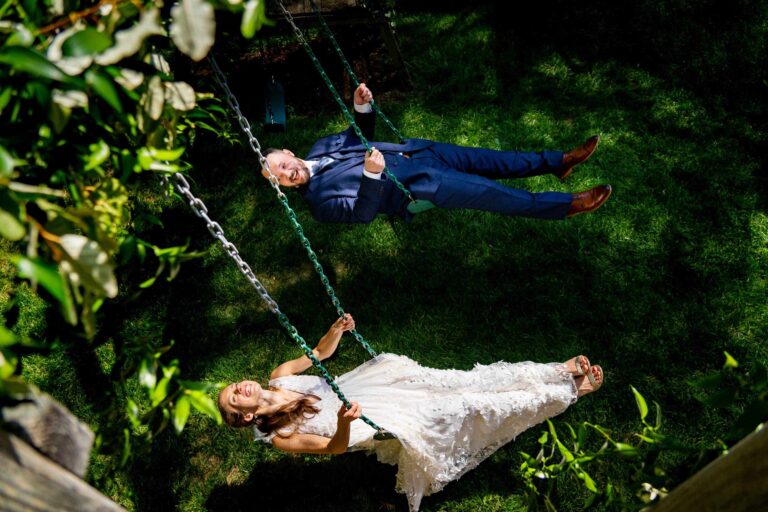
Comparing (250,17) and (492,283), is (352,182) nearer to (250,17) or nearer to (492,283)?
(492,283)

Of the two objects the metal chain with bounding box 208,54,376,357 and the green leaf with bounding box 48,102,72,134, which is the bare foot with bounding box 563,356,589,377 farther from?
the green leaf with bounding box 48,102,72,134

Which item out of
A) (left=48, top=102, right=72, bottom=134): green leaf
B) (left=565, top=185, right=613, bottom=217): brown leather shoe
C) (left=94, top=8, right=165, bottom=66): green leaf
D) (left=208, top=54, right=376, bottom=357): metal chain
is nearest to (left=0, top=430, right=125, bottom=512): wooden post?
(left=48, top=102, right=72, bottom=134): green leaf

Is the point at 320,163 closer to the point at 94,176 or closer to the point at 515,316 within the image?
the point at 515,316

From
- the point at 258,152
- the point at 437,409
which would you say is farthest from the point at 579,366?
the point at 258,152

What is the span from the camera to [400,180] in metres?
3.01

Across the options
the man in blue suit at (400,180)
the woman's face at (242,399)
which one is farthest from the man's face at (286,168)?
the woman's face at (242,399)

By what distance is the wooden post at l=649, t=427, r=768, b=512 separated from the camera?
101cm

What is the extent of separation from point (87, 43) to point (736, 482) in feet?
5.05

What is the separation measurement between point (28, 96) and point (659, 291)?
3.46 metres

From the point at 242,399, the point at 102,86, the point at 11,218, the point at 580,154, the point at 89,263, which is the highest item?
the point at 102,86

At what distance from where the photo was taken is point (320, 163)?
10.1ft

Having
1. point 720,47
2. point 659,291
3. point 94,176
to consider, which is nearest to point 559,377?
point 659,291

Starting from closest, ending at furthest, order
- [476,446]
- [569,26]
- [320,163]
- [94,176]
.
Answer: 1. [94,176]
2. [476,446]
3. [320,163]
4. [569,26]

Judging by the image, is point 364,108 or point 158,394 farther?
point 364,108
